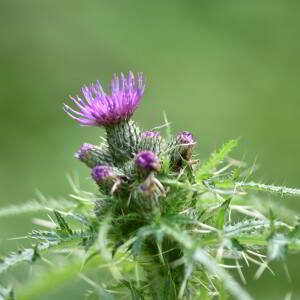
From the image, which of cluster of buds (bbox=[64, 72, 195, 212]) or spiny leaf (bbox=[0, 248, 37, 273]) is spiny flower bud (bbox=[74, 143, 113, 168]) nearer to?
cluster of buds (bbox=[64, 72, 195, 212])

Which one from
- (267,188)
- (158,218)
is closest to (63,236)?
(158,218)

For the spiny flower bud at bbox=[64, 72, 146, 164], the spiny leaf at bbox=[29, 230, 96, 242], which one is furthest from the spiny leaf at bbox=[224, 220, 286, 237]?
the spiny flower bud at bbox=[64, 72, 146, 164]

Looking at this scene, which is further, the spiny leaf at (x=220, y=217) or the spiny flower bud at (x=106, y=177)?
the spiny flower bud at (x=106, y=177)

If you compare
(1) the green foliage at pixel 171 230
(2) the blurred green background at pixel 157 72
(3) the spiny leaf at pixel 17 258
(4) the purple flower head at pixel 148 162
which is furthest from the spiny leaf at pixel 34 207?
(2) the blurred green background at pixel 157 72

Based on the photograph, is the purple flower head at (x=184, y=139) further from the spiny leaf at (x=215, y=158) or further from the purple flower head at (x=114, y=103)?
the purple flower head at (x=114, y=103)

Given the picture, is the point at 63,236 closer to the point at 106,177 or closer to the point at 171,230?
the point at 106,177

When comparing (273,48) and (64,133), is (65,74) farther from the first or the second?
(273,48)
